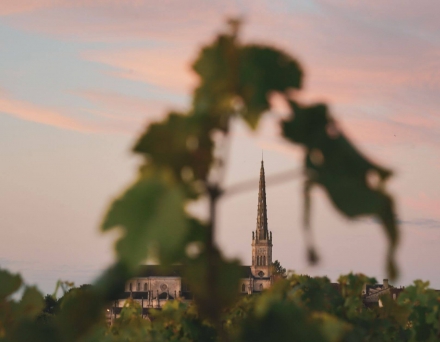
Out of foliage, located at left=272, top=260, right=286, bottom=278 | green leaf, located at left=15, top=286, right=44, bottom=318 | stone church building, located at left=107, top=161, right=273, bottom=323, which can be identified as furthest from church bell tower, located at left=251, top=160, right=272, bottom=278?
green leaf, located at left=15, top=286, right=44, bottom=318

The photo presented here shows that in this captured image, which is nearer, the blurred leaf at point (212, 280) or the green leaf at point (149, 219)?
the green leaf at point (149, 219)

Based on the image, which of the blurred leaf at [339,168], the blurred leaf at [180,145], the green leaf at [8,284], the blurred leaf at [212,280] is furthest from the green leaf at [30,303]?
the blurred leaf at [339,168]

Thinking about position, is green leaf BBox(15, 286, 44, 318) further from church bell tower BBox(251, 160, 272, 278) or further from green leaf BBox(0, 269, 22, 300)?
church bell tower BBox(251, 160, 272, 278)

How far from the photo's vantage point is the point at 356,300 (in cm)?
742

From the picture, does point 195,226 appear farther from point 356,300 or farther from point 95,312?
point 356,300

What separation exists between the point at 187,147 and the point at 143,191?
0.62 feet

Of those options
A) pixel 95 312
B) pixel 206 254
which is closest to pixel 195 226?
pixel 206 254

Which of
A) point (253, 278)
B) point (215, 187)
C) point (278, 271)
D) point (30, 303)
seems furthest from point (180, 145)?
point (253, 278)

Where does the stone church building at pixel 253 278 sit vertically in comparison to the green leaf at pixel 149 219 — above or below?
above

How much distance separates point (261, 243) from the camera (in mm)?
155125

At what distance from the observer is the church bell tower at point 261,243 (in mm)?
152900

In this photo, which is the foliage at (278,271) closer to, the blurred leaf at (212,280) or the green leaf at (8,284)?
the green leaf at (8,284)

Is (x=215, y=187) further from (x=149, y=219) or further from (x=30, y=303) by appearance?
(x=30, y=303)

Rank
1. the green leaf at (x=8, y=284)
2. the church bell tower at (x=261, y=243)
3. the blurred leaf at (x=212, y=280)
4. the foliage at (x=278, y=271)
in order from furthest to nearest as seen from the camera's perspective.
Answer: the church bell tower at (x=261, y=243), the foliage at (x=278, y=271), the green leaf at (x=8, y=284), the blurred leaf at (x=212, y=280)
